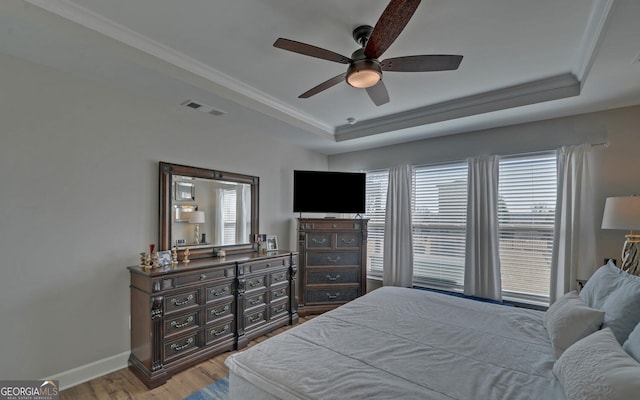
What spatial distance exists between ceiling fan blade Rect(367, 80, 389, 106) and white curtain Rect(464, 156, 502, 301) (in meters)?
1.96

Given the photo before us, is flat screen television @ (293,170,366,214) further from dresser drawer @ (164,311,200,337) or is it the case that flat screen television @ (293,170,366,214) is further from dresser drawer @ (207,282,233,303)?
dresser drawer @ (164,311,200,337)

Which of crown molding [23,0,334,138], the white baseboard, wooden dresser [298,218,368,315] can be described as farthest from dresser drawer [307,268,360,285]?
the white baseboard

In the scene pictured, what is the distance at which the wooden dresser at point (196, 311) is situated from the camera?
2420 mm

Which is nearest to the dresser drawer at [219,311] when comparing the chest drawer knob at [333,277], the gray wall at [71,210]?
the gray wall at [71,210]

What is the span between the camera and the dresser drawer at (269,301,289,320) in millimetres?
3475

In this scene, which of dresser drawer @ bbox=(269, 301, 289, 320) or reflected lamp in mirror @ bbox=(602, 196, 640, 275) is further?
dresser drawer @ bbox=(269, 301, 289, 320)

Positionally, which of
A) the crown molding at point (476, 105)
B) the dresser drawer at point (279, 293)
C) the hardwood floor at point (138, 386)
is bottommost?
the hardwood floor at point (138, 386)

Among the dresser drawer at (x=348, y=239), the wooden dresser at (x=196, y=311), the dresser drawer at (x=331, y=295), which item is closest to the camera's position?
the wooden dresser at (x=196, y=311)

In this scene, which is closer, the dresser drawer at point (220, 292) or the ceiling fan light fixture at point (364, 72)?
the ceiling fan light fixture at point (364, 72)

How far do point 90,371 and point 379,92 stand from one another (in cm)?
335

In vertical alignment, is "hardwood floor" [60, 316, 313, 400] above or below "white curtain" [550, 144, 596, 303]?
below

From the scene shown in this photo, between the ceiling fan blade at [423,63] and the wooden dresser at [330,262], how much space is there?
248cm

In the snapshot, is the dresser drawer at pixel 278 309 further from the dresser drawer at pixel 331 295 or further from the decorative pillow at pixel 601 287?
the decorative pillow at pixel 601 287

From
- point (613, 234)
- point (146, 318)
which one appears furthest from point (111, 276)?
point (613, 234)
